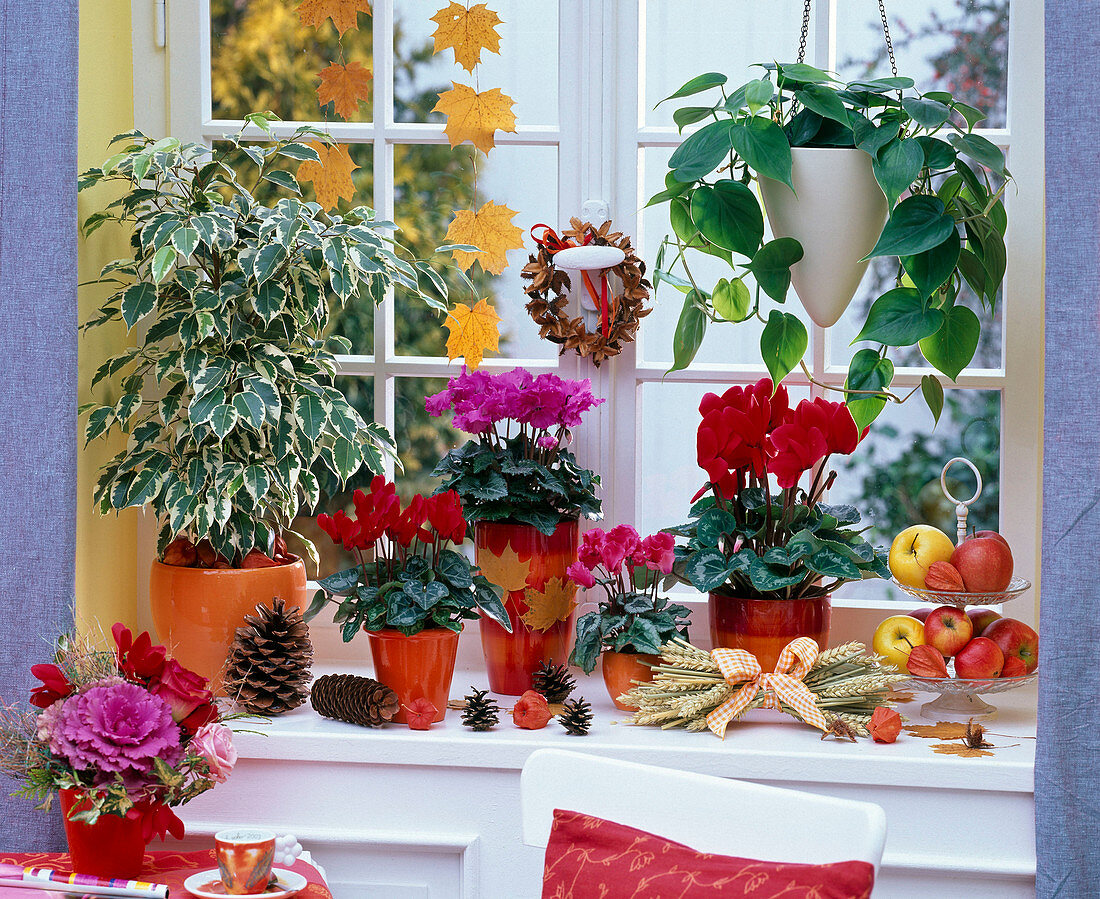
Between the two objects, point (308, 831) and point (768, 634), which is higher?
point (768, 634)

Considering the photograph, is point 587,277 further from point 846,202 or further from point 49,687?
point 49,687

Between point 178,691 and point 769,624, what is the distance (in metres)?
0.84

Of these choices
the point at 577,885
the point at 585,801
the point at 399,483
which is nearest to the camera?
the point at 577,885

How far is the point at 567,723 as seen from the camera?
4.76ft

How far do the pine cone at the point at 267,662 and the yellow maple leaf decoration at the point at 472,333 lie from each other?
534mm

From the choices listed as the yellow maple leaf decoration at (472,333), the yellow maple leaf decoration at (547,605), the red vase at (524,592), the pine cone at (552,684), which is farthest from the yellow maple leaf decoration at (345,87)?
the pine cone at (552,684)

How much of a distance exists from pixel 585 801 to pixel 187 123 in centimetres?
140

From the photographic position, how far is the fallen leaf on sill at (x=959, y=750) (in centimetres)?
138

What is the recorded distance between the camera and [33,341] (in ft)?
4.70

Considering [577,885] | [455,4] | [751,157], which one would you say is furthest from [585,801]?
[455,4]

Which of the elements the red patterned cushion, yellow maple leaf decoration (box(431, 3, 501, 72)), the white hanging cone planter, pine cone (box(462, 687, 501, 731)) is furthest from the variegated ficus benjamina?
the red patterned cushion

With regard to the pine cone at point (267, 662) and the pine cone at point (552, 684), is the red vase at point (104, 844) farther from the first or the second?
the pine cone at point (552, 684)

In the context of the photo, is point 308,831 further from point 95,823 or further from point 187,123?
point 187,123

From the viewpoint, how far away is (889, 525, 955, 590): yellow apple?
5.02ft
